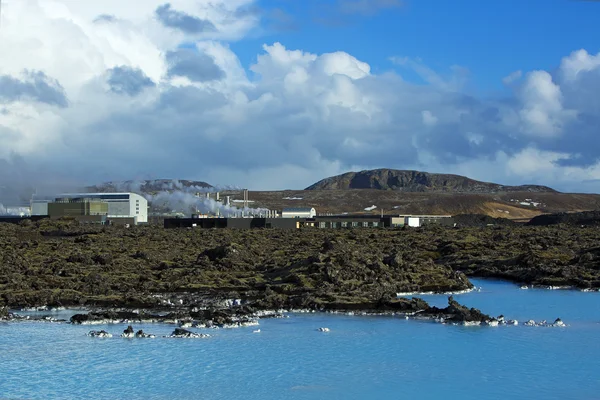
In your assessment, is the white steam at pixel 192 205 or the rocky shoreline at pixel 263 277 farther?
the white steam at pixel 192 205

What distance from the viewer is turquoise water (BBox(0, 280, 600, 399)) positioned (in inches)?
606

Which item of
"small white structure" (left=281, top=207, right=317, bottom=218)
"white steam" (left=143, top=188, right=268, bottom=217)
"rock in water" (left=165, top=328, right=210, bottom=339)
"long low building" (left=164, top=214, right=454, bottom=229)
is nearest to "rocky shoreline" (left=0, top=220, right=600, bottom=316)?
"rock in water" (left=165, top=328, right=210, bottom=339)

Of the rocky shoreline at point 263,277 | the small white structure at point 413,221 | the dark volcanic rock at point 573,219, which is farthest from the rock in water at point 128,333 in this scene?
the small white structure at point 413,221

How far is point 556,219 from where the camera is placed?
118312 millimetres

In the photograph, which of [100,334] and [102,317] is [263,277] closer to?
[102,317]

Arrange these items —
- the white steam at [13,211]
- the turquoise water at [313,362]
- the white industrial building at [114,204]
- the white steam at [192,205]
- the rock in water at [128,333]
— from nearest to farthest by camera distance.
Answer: the turquoise water at [313,362] < the rock in water at [128,333] < the white industrial building at [114,204] < the white steam at [13,211] < the white steam at [192,205]

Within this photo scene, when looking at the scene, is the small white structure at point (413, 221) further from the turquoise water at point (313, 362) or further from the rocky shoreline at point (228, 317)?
the turquoise water at point (313, 362)

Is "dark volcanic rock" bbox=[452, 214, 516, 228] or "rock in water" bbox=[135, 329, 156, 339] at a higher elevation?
"dark volcanic rock" bbox=[452, 214, 516, 228]

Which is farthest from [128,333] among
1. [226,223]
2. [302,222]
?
[302,222]

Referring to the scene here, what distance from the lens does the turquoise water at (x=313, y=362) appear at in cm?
1540

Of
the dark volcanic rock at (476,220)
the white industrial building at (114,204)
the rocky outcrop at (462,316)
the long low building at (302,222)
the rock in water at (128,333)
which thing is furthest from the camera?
the dark volcanic rock at (476,220)

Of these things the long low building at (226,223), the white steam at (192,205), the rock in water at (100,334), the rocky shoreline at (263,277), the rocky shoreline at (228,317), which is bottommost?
the rock in water at (100,334)

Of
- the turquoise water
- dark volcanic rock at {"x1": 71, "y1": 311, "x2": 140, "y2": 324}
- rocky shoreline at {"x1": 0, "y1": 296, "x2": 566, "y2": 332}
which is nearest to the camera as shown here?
the turquoise water

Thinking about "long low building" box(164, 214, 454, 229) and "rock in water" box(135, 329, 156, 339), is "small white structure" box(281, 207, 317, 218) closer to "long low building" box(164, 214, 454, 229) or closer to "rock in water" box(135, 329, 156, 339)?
"long low building" box(164, 214, 454, 229)
